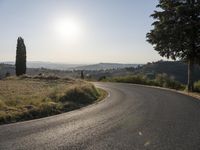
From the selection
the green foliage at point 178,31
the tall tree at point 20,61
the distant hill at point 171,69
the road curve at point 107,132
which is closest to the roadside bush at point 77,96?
the road curve at point 107,132

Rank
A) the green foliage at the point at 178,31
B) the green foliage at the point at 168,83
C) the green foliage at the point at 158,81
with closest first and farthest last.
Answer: the green foliage at the point at 178,31, the green foliage at the point at 168,83, the green foliage at the point at 158,81

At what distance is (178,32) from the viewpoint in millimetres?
29719

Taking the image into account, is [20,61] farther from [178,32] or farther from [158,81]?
[178,32]

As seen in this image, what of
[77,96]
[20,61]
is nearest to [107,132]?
[77,96]

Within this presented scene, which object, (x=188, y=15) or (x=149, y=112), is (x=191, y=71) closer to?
(x=188, y=15)

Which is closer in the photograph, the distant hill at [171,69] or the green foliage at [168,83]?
the green foliage at [168,83]

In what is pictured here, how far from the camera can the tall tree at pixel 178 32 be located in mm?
29875

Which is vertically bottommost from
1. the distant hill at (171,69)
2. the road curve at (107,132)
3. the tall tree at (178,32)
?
the road curve at (107,132)

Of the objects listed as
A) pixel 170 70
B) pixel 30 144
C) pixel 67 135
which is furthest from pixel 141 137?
pixel 170 70

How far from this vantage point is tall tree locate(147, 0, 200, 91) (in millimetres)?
29875

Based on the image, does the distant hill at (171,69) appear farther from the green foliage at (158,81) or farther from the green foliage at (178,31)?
the green foliage at (178,31)

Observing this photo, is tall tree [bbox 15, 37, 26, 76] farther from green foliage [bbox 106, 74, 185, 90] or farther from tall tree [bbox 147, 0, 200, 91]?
tall tree [bbox 147, 0, 200, 91]

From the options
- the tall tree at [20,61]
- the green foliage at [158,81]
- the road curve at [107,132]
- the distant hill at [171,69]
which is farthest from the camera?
the distant hill at [171,69]

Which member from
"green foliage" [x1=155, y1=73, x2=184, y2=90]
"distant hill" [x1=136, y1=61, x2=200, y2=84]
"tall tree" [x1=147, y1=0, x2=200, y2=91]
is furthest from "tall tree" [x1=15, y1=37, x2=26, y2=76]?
"distant hill" [x1=136, y1=61, x2=200, y2=84]
